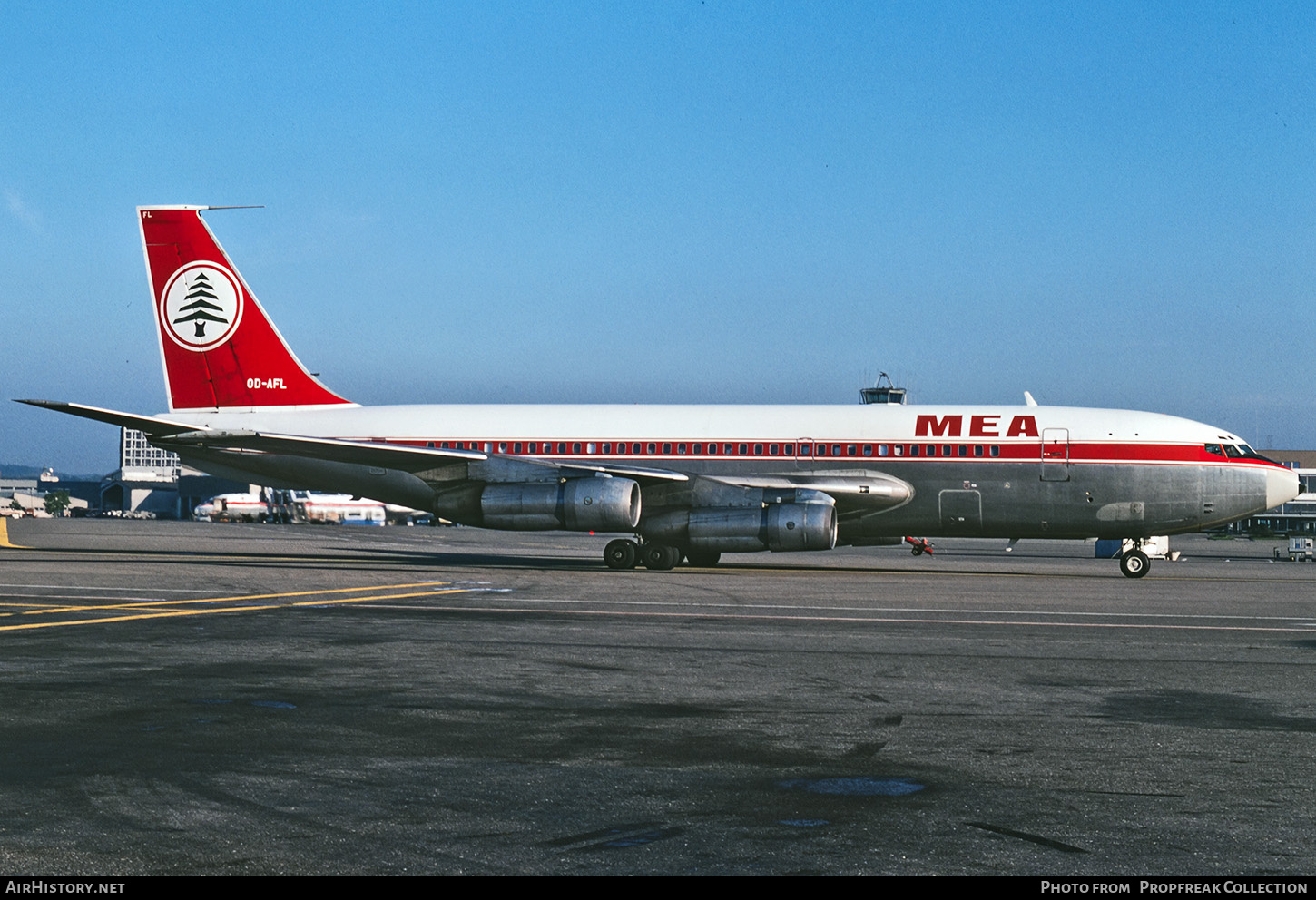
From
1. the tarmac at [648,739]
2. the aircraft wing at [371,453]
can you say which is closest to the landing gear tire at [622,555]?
the aircraft wing at [371,453]

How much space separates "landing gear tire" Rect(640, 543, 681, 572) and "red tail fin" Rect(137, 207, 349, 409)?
464 inches

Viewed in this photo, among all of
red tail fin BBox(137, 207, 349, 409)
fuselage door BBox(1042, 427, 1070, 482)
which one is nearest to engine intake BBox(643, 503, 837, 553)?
fuselage door BBox(1042, 427, 1070, 482)

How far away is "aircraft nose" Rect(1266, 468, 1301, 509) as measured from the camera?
31.0 meters

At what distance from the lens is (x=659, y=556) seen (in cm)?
3169

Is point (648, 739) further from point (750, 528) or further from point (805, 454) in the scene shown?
point (805, 454)

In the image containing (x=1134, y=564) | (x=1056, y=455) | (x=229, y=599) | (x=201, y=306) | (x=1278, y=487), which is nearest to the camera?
(x=229, y=599)

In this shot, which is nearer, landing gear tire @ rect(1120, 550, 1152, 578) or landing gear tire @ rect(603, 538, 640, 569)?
landing gear tire @ rect(1120, 550, 1152, 578)

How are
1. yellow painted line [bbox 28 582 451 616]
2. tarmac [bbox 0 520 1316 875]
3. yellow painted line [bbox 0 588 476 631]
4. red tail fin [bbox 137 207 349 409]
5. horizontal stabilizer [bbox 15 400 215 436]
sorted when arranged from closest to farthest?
1. tarmac [bbox 0 520 1316 875]
2. yellow painted line [bbox 0 588 476 631]
3. yellow painted line [bbox 28 582 451 616]
4. horizontal stabilizer [bbox 15 400 215 436]
5. red tail fin [bbox 137 207 349 409]

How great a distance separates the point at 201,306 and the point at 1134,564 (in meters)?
26.5

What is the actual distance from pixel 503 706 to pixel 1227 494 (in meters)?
25.6

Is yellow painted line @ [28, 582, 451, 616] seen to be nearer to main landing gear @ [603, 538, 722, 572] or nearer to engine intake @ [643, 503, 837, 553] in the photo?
main landing gear @ [603, 538, 722, 572]

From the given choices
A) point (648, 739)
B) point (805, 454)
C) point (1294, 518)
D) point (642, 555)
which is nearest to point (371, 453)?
point (642, 555)

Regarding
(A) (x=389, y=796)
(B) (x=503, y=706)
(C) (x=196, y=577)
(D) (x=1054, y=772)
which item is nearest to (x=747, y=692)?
(B) (x=503, y=706)

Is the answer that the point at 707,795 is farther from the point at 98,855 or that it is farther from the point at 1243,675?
the point at 1243,675
